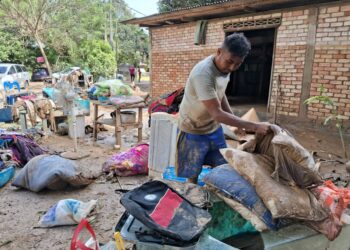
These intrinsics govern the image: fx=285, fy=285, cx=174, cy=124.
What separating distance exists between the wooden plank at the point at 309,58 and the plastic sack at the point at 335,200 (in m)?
3.84

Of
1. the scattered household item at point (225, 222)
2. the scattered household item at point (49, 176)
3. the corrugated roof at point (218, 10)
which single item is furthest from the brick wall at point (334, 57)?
the scattered household item at point (49, 176)

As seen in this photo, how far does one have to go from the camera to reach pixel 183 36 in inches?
298

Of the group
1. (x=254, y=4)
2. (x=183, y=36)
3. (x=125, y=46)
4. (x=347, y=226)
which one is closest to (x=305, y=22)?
(x=254, y=4)

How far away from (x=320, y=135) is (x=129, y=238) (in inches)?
184

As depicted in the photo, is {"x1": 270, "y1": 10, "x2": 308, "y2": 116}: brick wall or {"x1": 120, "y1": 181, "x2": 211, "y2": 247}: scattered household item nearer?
{"x1": 120, "y1": 181, "x2": 211, "y2": 247}: scattered household item

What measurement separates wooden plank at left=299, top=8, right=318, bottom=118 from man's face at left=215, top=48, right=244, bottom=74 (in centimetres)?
379

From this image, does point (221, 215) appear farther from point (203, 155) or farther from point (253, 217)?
point (203, 155)

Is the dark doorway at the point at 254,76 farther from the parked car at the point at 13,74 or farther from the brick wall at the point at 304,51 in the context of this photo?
the parked car at the point at 13,74

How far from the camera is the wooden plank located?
16.8 feet

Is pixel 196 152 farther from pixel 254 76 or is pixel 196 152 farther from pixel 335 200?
pixel 254 76

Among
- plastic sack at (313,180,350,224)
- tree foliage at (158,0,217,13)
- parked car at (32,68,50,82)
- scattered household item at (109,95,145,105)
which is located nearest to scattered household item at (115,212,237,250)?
plastic sack at (313,180,350,224)

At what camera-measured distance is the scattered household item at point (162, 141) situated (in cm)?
366

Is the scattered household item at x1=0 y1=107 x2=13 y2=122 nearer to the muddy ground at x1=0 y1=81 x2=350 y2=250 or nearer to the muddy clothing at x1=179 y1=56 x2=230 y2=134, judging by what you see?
the muddy ground at x1=0 y1=81 x2=350 y2=250

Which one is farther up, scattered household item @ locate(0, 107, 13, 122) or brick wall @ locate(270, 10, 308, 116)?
brick wall @ locate(270, 10, 308, 116)
